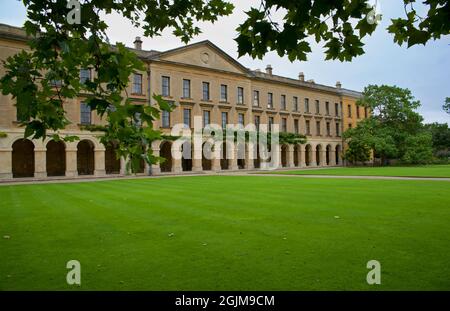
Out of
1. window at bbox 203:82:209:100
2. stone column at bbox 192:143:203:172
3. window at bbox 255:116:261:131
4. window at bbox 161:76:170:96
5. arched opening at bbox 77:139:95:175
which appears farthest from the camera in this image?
window at bbox 255:116:261:131

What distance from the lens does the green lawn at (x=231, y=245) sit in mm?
4344

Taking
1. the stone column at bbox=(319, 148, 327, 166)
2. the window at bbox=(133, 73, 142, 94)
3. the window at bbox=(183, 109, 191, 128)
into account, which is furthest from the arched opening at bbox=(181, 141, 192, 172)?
the stone column at bbox=(319, 148, 327, 166)

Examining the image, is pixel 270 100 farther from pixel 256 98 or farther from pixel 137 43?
pixel 137 43

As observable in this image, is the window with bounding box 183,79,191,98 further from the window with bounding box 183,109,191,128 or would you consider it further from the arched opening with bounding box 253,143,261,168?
the arched opening with bounding box 253,143,261,168

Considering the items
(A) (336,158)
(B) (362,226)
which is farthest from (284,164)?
(B) (362,226)

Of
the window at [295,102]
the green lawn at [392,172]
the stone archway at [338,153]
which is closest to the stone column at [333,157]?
the stone archway at [338,153]

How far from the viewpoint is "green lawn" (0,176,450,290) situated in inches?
171

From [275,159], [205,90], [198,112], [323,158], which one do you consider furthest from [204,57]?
[323,158]

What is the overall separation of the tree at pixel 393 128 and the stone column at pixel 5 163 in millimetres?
39666

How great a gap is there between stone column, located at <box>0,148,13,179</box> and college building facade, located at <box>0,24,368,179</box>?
61 mm

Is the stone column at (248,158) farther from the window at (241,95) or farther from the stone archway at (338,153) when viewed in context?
the stone archway at (338,153)
